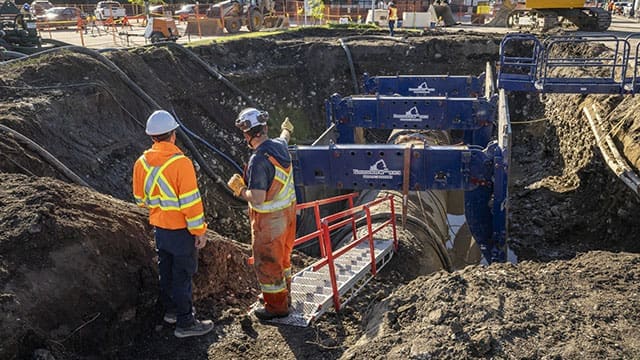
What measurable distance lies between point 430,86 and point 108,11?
2562 cm

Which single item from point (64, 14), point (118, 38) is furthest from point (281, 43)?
point (64, 14)

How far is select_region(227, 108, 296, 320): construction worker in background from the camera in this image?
13.8 ft

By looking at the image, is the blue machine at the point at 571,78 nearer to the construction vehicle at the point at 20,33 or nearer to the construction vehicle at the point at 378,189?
the construction vehicle at the point at 378,189

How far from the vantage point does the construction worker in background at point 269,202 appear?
13.8 ft

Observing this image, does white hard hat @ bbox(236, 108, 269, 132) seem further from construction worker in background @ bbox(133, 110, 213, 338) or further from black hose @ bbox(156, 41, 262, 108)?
black hose @ bbox(156, 41, 262, 108)

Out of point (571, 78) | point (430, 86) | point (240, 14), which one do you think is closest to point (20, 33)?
point (430, 86)

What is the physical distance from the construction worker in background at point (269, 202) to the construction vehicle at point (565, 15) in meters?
20.8

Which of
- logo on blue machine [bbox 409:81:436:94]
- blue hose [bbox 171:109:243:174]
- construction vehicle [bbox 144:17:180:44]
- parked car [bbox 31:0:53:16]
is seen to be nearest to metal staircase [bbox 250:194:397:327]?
blue hose [bbox 171:109:243:174]

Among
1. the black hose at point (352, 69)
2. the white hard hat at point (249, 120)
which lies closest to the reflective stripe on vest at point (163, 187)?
the white hard hat at point (249, 120)

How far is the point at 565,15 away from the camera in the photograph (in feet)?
72.8

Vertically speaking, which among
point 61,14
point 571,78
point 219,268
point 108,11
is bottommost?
point 219,268

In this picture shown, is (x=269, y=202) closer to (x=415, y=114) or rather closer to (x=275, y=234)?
(x=275, y=234)

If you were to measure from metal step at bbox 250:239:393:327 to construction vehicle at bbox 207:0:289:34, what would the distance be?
17.9 m

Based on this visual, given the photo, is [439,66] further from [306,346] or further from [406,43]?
[306,346]
